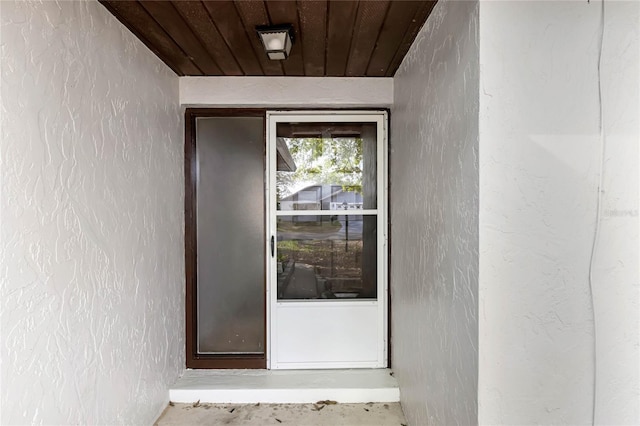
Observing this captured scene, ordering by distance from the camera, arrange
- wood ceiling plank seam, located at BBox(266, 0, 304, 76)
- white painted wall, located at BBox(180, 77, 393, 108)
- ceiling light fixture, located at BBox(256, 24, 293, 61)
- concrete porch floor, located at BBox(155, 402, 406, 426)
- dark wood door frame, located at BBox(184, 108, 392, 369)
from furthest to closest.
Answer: dark wood door frame, located at BBox(184, 108, 392, 369) → white painted wall, located at BBox(180, 77, 393, 108) → concrete porch floor, located at BBox(155, 402, 406, 426) → ceiling light fixture, located at BBox(256, 24, 293, 61) → wood ceiling plank seam, located at BBox(266, 0, 304, 76)

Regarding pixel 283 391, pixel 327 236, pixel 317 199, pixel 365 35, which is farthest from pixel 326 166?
pixel 283 391

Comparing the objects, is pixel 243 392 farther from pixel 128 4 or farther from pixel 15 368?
pixel 128 4

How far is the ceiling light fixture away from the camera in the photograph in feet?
6.37

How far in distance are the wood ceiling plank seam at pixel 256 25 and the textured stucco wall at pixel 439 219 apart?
0.83 metres

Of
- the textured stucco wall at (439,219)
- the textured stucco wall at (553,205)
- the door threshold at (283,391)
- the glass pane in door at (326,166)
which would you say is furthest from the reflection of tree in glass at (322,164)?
the textured stucco wall at (553,205)

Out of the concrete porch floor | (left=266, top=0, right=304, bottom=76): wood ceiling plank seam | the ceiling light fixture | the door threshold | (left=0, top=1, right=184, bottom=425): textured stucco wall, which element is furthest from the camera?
the door threshold

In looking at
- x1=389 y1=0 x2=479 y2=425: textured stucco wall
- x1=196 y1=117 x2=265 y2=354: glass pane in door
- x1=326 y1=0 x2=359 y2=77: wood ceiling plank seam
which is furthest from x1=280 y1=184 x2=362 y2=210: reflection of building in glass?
x1=326 y1=0 x2=359 y2=77: wood ceiling plank seam

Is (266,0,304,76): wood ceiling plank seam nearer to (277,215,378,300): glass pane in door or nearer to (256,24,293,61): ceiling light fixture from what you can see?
(256,24,293,61): ceiling light fixture

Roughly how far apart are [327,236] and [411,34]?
153cm

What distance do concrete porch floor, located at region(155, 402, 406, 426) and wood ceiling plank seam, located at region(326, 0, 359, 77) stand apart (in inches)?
93.0

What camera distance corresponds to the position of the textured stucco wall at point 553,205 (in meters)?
1.25

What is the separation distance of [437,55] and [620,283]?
118 centimetres

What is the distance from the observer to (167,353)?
2.53m

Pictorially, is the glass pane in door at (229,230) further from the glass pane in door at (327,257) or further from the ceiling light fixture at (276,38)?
the ceiling light fixture at (276,38)
